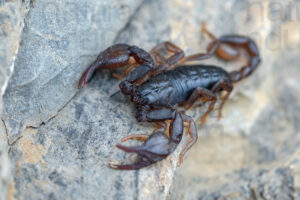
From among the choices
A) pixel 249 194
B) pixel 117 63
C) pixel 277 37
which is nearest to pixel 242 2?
pixel 277 37

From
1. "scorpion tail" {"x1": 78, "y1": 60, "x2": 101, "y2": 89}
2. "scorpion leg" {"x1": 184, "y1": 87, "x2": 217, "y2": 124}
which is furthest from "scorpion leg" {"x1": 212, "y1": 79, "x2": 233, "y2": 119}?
"scorpion tail" {"x1": 78, "y1": 60, "x2": 101, "y2": 89}

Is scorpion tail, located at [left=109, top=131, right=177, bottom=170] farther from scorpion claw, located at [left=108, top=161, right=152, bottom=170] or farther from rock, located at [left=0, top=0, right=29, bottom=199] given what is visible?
rock, located at [left=0, top=0, right=29, bottom=199]

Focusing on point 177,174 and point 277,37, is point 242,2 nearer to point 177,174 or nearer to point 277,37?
point 277,37

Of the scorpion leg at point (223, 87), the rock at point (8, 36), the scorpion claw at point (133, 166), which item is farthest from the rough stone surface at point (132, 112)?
the scorpion leg at point (223, 87)

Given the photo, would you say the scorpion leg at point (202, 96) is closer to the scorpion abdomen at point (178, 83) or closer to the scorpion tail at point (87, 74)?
the scorpion abdomen at point (178, 83)

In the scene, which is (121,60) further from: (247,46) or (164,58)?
(247,46)

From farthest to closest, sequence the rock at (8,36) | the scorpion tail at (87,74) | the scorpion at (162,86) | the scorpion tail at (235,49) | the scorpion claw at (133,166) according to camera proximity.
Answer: the scorpion tail at (235,49) < the scorpion tail at (87,74) < the scorpion at (162,86) < the scorpion claw at (133,166) < the rock at (8,36)
